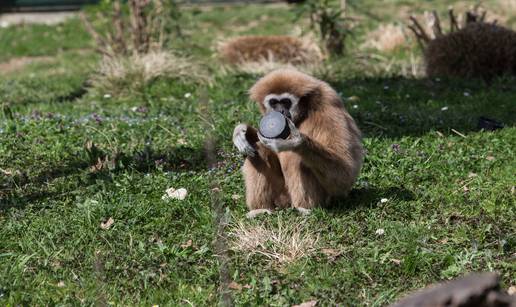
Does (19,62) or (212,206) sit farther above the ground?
(212,206)

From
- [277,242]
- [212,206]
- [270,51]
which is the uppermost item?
[277,242]

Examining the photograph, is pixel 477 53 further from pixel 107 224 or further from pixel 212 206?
pixel 107 224

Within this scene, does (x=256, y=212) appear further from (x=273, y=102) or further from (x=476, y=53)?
(x=476, y=53)

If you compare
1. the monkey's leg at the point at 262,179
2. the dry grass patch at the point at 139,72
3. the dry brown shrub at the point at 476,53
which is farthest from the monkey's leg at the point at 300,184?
the dry brown shrub at the point at 476,53

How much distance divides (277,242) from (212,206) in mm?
1192

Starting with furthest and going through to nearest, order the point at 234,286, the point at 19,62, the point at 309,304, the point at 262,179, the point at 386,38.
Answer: the point at 19,62
the point at 386,38
the point at 262,179
the point at 234,286
the point at 309,304

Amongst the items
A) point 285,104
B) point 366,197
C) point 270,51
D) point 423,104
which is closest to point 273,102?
point 285,104

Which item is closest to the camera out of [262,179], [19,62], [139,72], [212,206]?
[262,179]

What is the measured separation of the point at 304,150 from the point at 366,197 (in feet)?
3.60

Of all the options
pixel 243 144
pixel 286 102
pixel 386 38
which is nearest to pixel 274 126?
pixel 286 102

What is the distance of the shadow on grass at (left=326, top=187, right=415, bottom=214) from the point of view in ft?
21.6

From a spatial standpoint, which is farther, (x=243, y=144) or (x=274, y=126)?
(x=243, y=144)

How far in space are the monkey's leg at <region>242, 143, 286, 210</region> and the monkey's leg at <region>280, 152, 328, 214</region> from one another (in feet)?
0.57

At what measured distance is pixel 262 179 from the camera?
6.55 m
